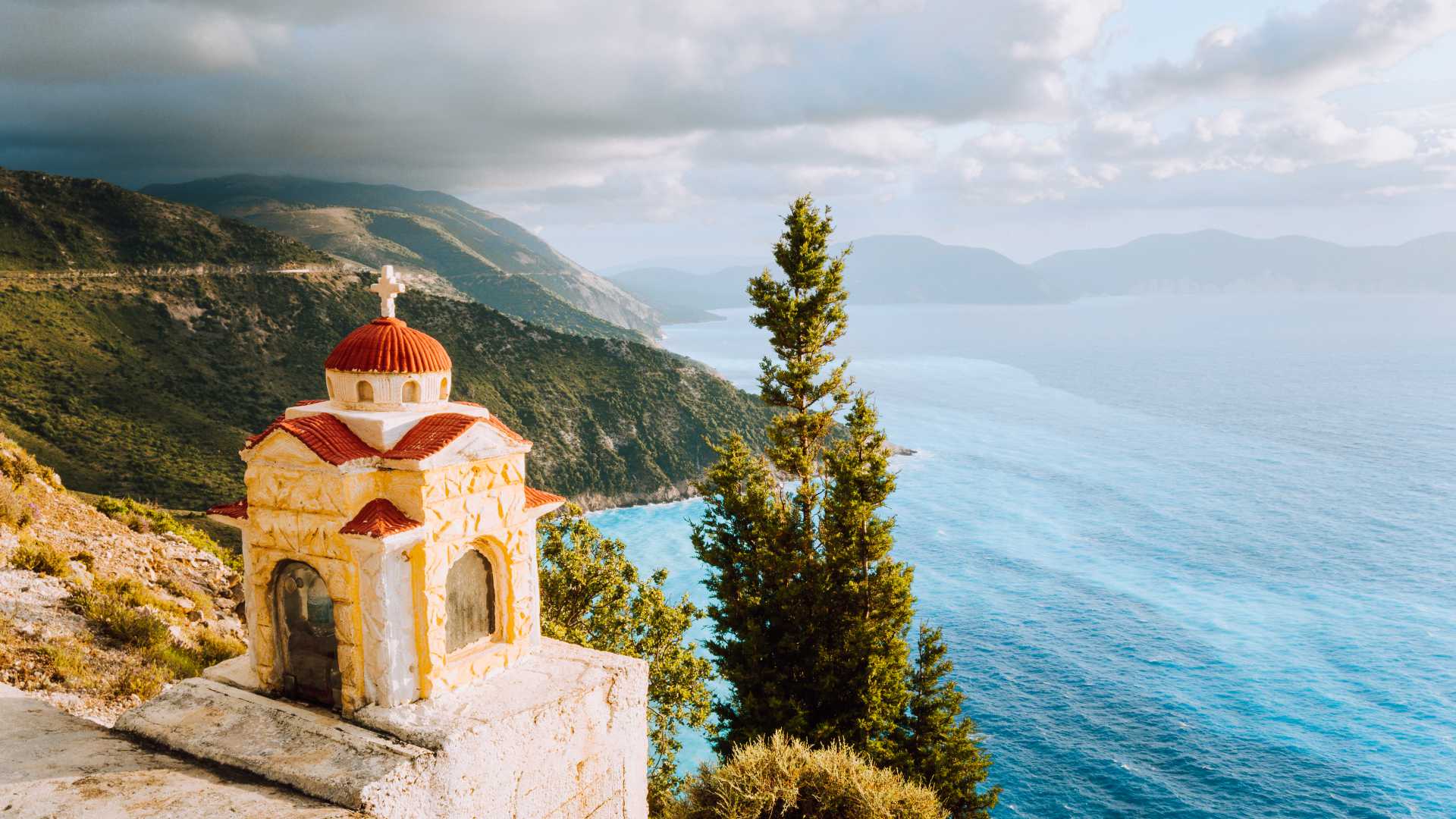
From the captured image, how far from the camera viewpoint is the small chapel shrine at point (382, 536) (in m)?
7.38

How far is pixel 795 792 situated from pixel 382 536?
30.1 ft

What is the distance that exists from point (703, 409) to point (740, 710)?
79.0 meters

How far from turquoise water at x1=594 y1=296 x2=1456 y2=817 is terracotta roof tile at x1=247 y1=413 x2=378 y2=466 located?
3573 centimetres

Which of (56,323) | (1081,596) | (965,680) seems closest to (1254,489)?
(1081,596)

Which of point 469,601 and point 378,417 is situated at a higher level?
point 378,417

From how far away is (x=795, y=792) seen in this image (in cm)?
1306

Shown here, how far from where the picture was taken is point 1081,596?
196 feet

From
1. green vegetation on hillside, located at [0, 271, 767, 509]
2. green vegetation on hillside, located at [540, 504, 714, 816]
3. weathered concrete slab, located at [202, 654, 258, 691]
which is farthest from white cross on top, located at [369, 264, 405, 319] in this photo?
green vegetation on hillside, located at [0, 271, 767, 509]

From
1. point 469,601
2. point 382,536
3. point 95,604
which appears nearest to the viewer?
point 382,536

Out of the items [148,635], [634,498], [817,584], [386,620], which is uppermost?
[386,620]

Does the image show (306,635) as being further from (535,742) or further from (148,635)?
Result: (148,635)

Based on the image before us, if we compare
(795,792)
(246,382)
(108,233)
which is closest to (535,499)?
(795,792)

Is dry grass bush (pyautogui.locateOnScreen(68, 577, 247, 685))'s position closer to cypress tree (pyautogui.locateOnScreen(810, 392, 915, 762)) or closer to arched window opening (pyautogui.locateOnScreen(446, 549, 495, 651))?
arched window opening (pyautogui.locateOnScreen(446, 549, 495, 651))

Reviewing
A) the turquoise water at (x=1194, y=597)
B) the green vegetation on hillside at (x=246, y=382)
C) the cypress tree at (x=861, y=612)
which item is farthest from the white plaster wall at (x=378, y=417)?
the green vegetation on hillside at (x=246, y=382)
